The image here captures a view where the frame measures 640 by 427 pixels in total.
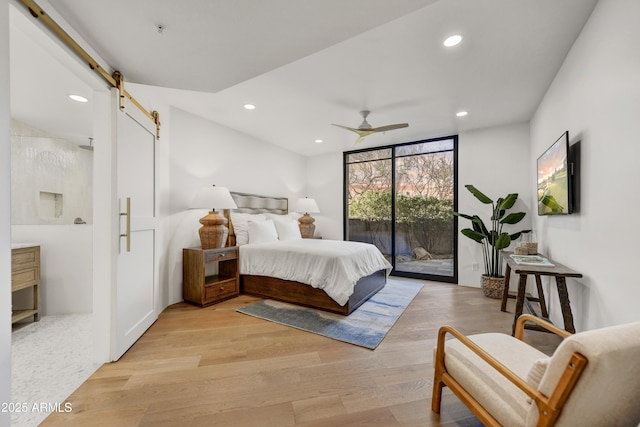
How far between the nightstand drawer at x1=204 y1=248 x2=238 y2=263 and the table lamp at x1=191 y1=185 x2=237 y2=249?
112mm

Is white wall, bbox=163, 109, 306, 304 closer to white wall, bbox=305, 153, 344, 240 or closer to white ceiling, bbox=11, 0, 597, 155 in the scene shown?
white ceiling, bbox=11, 0, 597, 155

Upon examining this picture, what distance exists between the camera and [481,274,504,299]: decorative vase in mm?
3494

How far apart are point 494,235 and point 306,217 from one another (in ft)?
10.7

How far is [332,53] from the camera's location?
7.07 feet

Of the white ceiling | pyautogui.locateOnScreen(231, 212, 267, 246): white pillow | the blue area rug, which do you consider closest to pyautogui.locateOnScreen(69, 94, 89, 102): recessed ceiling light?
the white ceiling

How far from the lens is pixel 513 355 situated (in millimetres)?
1355

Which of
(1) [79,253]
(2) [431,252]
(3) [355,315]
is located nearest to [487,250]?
(2) [431,252]

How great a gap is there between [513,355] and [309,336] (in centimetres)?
161

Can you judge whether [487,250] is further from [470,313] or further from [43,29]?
[43,29]

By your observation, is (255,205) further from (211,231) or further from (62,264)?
(62,264)

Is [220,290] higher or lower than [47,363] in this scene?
higher

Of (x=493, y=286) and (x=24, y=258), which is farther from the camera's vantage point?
(x=493, y=286)

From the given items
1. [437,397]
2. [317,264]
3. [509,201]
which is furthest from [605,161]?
[317,264]

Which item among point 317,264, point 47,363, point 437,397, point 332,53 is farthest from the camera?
point 317,264
